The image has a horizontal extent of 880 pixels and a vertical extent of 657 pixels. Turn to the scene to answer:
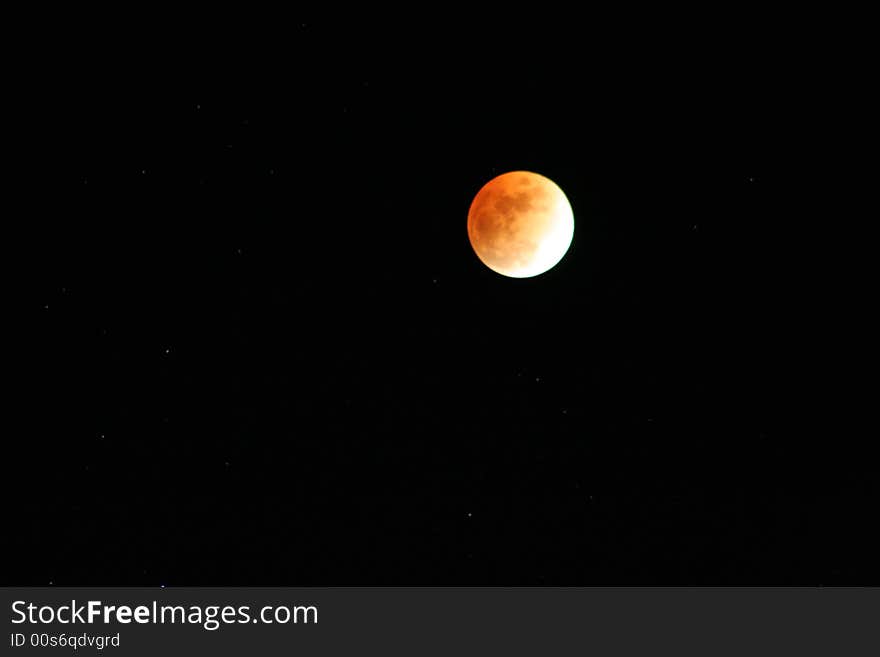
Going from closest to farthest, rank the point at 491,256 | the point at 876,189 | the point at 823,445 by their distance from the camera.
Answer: the point at 491,256 → the point at 876,189 → the point at 823,445

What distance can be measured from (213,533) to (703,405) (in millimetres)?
5149

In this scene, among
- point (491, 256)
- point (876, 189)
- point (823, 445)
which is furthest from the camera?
point (823, 445)

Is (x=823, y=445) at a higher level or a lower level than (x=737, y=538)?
higher

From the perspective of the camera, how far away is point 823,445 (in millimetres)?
8406

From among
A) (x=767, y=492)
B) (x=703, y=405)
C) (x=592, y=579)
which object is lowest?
(x=592, y=579)

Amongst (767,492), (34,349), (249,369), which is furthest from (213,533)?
(767,492)

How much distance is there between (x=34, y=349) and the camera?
862 centimetres

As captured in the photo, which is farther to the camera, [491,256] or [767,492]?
[767,492]

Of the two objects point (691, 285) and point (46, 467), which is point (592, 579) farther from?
point (46, 467)

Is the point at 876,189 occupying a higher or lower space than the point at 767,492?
higher

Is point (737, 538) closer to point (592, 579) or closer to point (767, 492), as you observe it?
point (767, 492)

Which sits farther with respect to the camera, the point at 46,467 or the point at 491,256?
the point at 46,467

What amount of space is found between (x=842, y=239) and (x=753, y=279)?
876mm

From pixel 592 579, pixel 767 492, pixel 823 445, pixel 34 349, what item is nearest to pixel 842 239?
pixel 823 445
